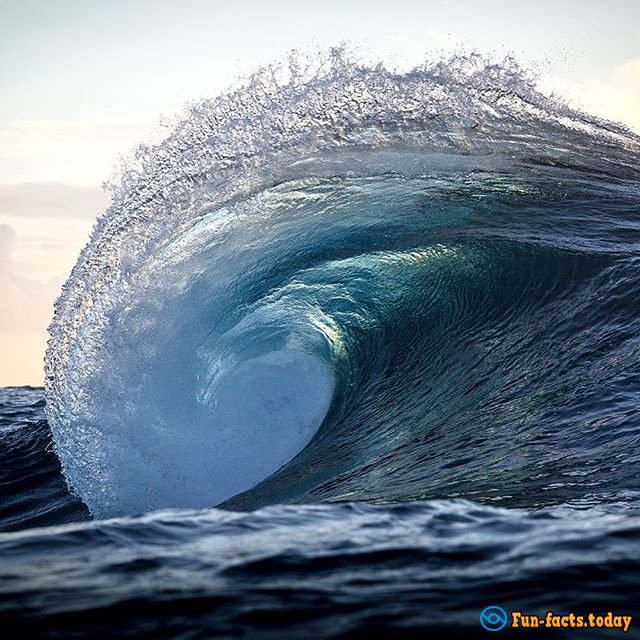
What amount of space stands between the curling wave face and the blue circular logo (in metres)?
3.49

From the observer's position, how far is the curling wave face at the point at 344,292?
676 centimetres

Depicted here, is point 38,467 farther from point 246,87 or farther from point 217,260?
point 246,87

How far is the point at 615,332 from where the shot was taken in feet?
22.1

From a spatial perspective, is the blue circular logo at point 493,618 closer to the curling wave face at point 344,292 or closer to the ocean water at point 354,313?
the ocean water at point 354,313

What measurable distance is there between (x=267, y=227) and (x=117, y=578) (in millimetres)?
6498

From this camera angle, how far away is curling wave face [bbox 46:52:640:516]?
22.2 ft

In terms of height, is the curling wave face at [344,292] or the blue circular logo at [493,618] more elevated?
the curling wave face at [344,292]

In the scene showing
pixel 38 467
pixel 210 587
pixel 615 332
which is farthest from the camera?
pixel 38 467

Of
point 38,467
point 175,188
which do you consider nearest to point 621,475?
point 175,188

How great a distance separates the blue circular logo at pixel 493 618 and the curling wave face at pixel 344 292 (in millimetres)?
3486

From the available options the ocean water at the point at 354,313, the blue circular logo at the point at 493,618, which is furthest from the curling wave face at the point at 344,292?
the blue circular logo at the point at 493,618

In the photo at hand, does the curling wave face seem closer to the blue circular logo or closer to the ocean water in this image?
the ocean water

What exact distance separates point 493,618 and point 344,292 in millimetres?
6883

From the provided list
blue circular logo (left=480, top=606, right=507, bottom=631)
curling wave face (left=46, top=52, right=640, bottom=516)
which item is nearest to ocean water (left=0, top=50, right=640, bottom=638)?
curling wave face (left=46, top=52, right=640, bottom=516)
